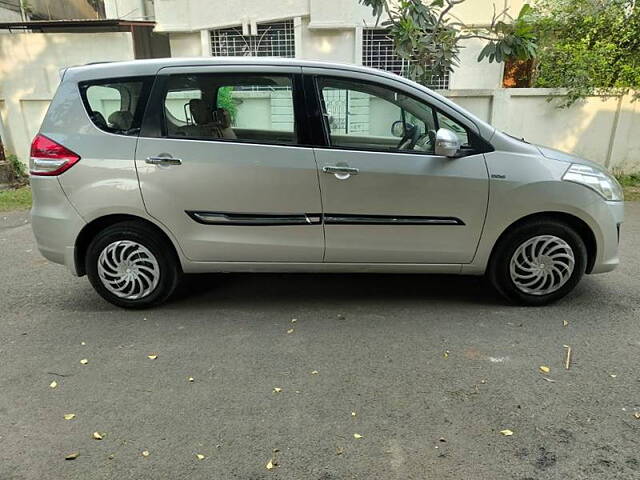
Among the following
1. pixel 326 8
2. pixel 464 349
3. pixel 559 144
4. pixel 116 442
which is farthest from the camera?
pixel 326 8

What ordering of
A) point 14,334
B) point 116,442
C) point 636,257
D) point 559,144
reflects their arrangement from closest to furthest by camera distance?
point 116,442, point 14,334, point 636,257, point 559,144

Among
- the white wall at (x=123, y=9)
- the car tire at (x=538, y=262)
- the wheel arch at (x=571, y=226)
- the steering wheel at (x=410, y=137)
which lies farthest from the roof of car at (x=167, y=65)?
the white wall at (x=123, y=9)

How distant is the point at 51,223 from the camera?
370 cm

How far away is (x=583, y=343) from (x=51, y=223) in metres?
3.99

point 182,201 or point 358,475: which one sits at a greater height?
point 182,201

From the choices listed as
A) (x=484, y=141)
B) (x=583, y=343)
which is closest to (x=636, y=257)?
(x=583, y=343)

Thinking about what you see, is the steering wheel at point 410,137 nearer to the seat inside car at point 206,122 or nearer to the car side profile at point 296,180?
the car side profile at point 296,180

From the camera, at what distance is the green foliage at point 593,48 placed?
8406 mm

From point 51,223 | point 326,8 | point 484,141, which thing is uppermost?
point 326,8

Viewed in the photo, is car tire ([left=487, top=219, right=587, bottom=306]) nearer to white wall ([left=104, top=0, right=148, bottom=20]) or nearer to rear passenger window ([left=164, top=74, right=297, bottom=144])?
rear passenger window ([left=164, top=74, right=297, bottom=144])

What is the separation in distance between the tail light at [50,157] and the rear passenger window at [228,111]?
2.46 feet

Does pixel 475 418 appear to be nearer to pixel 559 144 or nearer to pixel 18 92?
pixel 559 144

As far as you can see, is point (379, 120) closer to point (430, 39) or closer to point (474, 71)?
point (430, 39)

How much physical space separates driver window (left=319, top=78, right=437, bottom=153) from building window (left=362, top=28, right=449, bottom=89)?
672 centimetres
